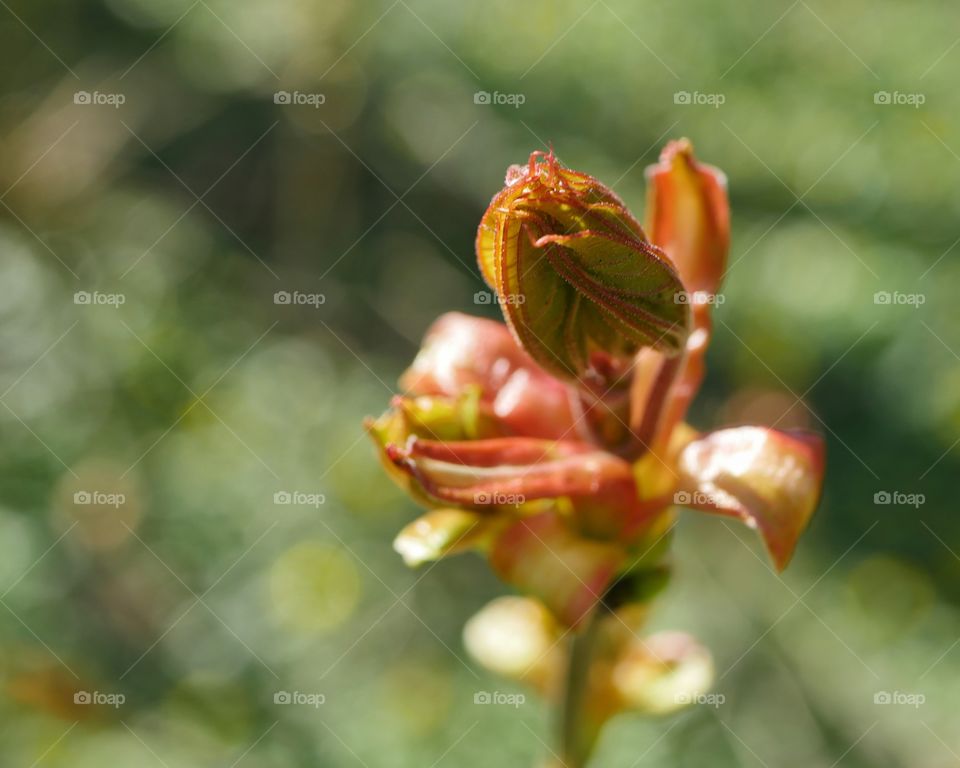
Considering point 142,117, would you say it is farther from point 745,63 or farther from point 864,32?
point 864,32

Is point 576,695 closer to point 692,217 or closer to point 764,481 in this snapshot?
point 764,481

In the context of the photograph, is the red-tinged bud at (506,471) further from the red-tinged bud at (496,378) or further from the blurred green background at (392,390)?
the blurred green background at (392,390)

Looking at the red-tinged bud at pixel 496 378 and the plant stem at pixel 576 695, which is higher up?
the red-tinged bud at pixel 496 378

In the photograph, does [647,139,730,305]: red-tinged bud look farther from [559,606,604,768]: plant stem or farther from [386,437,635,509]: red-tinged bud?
[559,606,604,768]: plant stem

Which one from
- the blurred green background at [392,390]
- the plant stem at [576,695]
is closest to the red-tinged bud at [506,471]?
the plant stem at [576,695]

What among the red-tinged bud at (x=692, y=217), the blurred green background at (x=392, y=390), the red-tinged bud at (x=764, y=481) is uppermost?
the red-tinged bud at (x=692, y=217)

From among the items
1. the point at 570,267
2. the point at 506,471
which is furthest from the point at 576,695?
the point at 570,267
